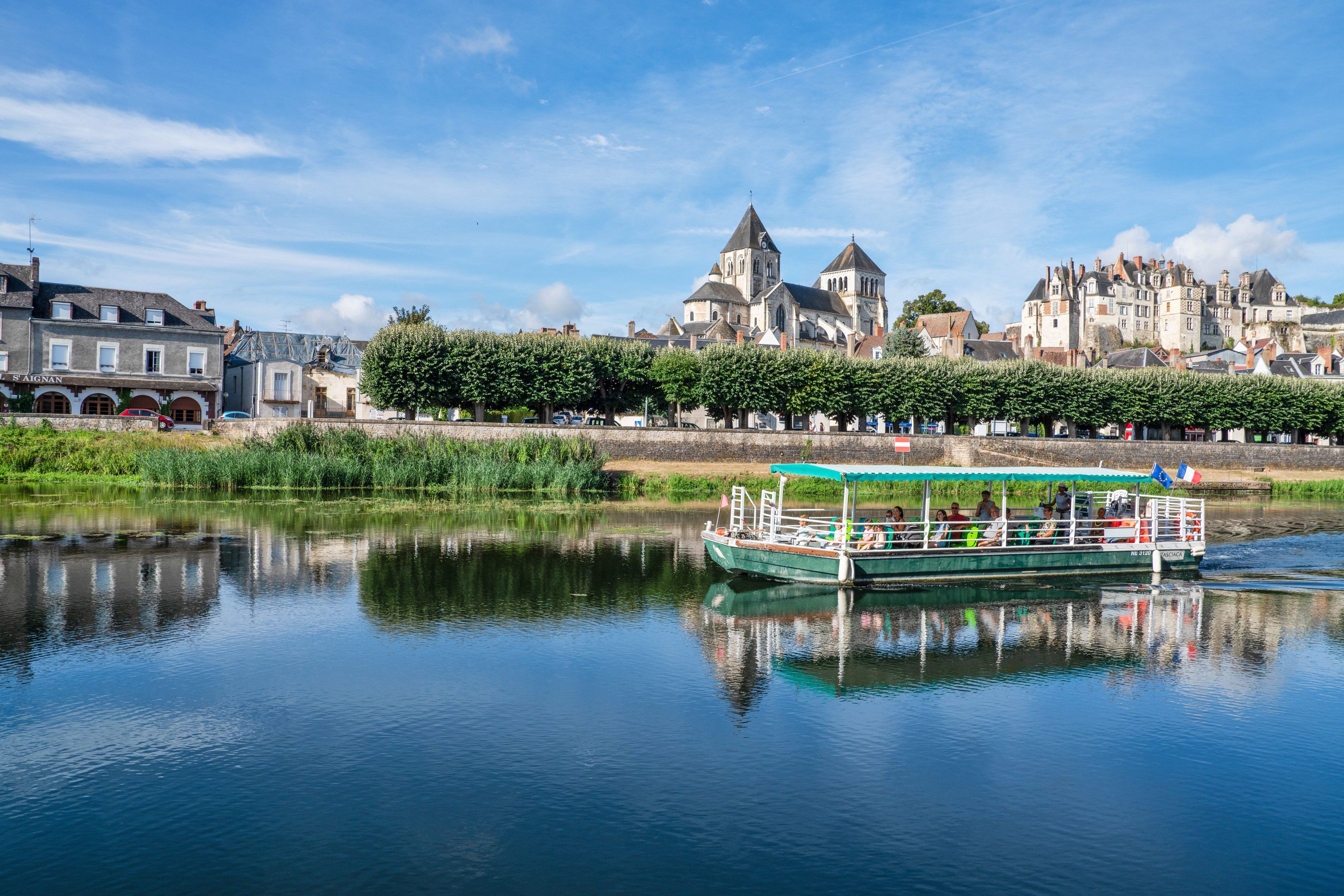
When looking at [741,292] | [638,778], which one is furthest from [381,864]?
[741,292]

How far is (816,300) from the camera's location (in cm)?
15038

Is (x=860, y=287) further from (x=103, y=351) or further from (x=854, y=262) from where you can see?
(x=103, y=351)

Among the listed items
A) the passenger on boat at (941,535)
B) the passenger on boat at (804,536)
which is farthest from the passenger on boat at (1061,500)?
the passenger on boat at (804,536)

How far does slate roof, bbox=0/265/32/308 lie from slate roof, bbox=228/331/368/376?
12692mm

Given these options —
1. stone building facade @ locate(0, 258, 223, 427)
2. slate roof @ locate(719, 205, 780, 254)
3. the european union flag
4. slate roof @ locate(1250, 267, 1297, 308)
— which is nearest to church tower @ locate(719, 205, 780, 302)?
slate roof @ locate(719, 205, 780, 254)

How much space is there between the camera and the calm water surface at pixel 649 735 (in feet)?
29.9

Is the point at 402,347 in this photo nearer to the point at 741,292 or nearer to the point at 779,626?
the point at 779,626

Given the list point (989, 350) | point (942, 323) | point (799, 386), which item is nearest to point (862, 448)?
point (799, 386)

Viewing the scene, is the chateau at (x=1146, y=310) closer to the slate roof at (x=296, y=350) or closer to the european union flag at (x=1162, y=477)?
the slate roof at (x=296, y=350)

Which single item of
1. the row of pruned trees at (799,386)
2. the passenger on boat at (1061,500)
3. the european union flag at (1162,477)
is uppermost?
the row of pruned trees at (799,386)

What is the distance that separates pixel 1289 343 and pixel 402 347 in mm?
130910

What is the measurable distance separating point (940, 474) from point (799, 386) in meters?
38.8

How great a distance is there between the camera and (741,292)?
154250mm

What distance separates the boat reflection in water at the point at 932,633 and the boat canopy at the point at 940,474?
2690mm
